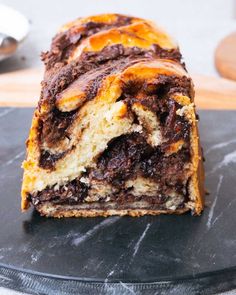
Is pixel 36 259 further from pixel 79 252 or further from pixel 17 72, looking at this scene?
pixel 17 72

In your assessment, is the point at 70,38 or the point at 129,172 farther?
the point at 70,38

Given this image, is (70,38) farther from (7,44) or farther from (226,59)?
(226,59)

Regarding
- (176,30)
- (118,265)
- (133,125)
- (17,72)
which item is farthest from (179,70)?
(176,30)

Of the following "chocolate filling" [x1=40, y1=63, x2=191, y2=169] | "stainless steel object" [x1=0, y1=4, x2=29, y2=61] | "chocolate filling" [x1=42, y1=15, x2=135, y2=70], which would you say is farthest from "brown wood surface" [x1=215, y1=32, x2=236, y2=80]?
"chocolate filling" [x1=40, y1=63, x2=191, y2=169]

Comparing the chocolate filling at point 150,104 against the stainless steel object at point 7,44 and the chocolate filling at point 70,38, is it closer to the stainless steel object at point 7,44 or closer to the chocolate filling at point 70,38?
the chocolate filling at point 70,38

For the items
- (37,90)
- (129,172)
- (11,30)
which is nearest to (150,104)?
(129,172)

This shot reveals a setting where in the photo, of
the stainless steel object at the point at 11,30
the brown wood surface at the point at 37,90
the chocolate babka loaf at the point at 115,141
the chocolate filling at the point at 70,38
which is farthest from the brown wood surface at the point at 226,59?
the chocolate babka loaf at the point at 115,141
